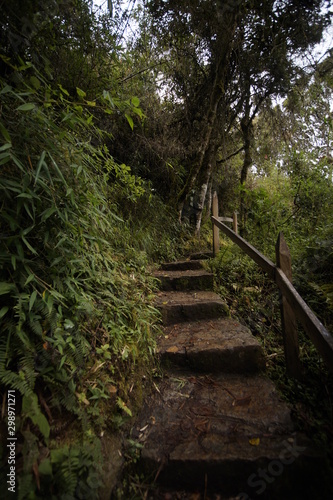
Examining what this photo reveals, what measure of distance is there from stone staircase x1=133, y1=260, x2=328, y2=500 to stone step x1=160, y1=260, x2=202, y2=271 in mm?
1708

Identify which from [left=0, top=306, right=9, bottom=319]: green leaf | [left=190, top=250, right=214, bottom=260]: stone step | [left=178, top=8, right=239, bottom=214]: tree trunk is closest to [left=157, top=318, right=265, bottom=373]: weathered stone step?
[left=0, top=306, right=9, bottom=319]: green leaf

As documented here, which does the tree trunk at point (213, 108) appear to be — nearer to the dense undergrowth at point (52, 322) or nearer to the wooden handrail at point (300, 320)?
the wooden handrail at point (300, 320)

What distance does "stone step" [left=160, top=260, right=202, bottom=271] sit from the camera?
14.2 feet

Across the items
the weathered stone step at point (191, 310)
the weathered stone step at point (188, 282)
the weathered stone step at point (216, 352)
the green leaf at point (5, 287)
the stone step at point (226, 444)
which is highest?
the green leaf at point (5, 287)

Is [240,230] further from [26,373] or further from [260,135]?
[26,373]

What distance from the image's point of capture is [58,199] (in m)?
1.69

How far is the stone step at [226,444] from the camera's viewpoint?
4.74 ft

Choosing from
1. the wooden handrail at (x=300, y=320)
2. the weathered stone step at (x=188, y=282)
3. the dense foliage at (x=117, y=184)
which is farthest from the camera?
the weathered stone step at (x=188, y=282)

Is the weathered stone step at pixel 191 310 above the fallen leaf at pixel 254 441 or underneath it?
above

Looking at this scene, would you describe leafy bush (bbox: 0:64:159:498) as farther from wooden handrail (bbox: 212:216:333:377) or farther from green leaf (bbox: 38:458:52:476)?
wooden handrail (bbox: 212:216:333:377)

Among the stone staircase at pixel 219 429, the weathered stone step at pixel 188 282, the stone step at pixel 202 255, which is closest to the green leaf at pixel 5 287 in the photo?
the stone staircase at pixel 219 429

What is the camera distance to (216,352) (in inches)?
88.7

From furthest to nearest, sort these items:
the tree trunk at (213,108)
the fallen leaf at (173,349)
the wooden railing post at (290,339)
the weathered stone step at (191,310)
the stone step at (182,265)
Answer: the tree trunk at (213,108) < the stone step at (182,265) < the weathered stone step at (191,310) < the fallen leaf at (173,349) < the wooden railing post at (290,339)

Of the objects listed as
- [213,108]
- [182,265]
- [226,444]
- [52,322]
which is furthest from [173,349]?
[213,108]
